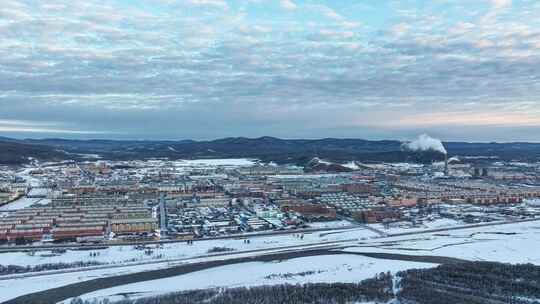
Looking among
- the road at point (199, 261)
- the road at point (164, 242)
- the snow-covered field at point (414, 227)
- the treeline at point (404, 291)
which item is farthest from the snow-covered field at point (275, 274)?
the snow-covered field at point (414, 227)

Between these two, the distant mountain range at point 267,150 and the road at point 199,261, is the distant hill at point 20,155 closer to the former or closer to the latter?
the distant mountain range at point 267,150

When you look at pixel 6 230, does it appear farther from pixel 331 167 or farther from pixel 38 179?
pixel 331 167

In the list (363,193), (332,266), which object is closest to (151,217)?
(332,266)

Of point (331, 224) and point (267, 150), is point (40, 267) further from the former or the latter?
point (267, 150)

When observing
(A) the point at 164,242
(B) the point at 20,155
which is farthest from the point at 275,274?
(B) the point at 20,155

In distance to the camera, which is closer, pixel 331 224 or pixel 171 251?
pixel 171 251

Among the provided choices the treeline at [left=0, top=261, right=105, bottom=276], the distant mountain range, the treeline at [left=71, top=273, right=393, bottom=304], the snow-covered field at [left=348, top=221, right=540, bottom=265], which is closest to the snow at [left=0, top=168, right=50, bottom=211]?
the treeline at [left=0, top=261, right=105, bottom=276]

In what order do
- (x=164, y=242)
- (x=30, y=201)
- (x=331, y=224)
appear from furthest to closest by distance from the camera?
(x=30, y=201) → (x=331, y=224) → (x=164, y=242)
